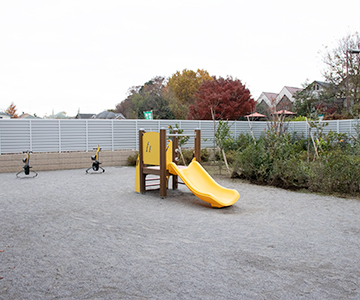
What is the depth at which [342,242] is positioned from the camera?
409cm

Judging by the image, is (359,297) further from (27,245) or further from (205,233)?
(27,245)

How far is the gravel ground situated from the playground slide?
0.64 feet

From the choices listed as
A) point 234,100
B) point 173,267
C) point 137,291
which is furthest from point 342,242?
point 234,100

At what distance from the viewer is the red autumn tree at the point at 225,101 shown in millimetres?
25172

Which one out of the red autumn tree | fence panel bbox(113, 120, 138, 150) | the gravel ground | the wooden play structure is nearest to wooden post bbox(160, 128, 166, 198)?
the wooden play structure

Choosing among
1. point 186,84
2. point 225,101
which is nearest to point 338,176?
point 225,101

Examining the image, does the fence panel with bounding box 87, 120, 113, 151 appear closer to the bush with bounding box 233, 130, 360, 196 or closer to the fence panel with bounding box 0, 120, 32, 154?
the fence panel with bounding box 0, 120, 32, 154

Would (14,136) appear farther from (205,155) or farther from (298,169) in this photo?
(298,169)

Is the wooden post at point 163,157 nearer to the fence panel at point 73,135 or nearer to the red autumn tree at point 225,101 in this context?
the fence panel at point 73,135

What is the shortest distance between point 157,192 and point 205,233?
363 centimetres

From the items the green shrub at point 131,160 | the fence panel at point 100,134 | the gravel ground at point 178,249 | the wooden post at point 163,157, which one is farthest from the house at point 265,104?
the fence panel at point 100,134

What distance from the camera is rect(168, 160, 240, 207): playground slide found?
243 inches

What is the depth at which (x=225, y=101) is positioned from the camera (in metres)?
25.5

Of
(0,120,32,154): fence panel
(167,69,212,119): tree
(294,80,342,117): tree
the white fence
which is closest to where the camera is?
(0,120,32,154): fence panel
